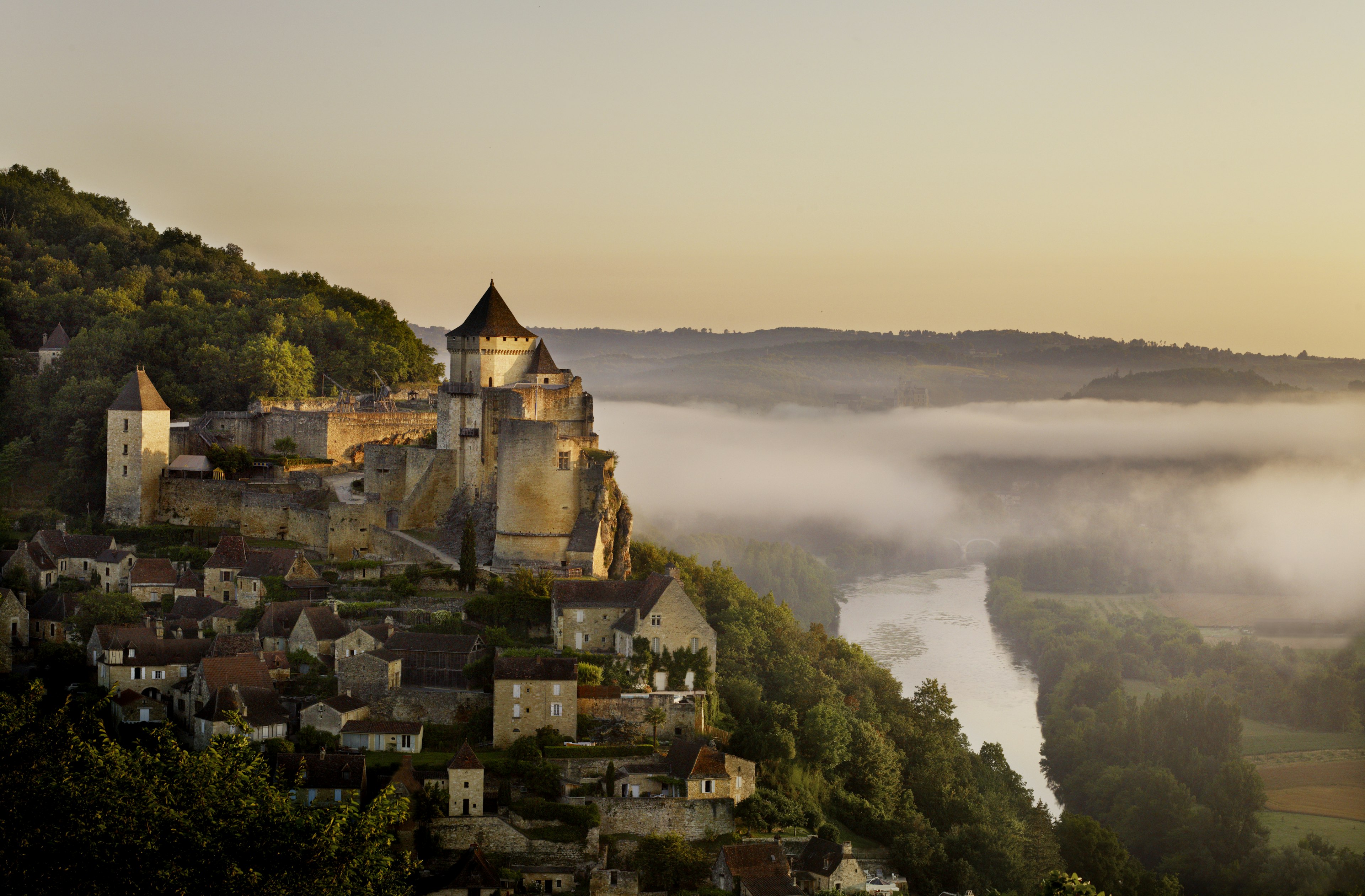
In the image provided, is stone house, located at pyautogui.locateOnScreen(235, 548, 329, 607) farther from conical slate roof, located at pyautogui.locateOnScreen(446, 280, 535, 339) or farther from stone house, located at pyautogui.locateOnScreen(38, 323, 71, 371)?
stone house, located at pyautogui.locateOnScreen(38, 323, 71, 371)

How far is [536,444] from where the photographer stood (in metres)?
36.7

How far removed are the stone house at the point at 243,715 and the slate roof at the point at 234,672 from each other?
192 mm

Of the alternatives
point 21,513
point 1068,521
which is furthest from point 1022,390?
point 21,513

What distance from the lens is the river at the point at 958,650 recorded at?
61.9 meters

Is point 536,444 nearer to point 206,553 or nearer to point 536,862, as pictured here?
point 206,553

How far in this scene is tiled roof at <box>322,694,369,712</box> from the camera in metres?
29.5

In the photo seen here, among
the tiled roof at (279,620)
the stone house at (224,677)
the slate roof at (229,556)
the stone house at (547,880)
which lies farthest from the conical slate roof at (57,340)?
the stone house at (547,880)

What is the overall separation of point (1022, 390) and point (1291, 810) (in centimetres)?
11477

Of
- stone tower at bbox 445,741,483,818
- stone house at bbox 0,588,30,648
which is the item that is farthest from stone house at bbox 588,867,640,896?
stone house at bbox 0,588,30,648

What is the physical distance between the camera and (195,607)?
3528cm

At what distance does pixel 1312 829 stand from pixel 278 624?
38.5 meters

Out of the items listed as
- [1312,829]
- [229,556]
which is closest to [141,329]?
[229,556]

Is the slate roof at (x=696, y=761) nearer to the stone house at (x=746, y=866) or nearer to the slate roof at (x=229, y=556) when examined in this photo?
the stone house at (x=746, y=866)

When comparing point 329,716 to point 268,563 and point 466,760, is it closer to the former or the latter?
point 466,760
